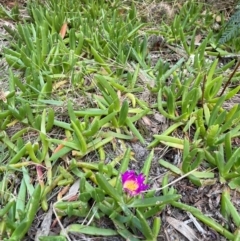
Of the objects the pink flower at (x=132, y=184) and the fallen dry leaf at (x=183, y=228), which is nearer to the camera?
the pink flower at (x=132, y=184)

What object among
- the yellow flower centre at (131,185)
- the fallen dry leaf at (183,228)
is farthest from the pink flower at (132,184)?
the fallen dry leaf at (183,228)

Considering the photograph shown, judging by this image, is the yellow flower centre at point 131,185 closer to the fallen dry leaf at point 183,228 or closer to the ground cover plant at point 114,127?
the ground cover plant at point 114,127

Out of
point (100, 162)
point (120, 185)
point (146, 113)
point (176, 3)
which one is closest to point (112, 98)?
point (146, 113)

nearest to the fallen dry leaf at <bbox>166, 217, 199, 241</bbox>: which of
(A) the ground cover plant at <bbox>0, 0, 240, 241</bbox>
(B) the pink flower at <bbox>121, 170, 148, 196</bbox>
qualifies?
(A) the ground cover plant at <bbox>0, 0, 240, 241</bbox>

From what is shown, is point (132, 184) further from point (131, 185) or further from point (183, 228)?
point (183, 228)

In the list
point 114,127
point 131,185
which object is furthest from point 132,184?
point 114,127

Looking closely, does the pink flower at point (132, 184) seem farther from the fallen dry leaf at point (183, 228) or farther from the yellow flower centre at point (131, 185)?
the fallen dry leaf at point (183, 228)

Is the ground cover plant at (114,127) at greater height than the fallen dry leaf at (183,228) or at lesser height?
greater
